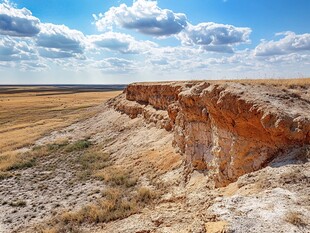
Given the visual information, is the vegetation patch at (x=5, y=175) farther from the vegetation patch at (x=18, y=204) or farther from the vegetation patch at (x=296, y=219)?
the vegetation patch at (x=296, y=219)

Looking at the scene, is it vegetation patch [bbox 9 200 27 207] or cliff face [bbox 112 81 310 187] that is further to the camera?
vegetation patch [bbox 9 200 27 207]

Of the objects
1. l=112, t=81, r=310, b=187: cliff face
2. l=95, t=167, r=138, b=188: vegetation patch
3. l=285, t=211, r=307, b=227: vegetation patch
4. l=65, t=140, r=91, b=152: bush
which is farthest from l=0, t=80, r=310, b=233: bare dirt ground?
l=112, t=81, r=310, b=187: cliff face

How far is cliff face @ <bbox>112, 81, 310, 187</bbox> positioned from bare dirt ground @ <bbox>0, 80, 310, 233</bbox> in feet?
2.45

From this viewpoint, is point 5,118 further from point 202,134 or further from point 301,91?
point 301,91

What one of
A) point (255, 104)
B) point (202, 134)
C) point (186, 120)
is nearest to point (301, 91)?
point (255, 104)

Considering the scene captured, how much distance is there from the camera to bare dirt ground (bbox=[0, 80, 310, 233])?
7816 millimetres

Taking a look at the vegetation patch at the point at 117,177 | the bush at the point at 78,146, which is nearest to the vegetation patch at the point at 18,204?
the vegetation patch at the point at 117,177

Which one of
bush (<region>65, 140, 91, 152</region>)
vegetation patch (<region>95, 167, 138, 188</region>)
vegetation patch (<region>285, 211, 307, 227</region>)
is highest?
vegetation patch (<region>285, 211, 307, 227</region>)

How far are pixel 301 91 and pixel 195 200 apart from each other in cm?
A: 753

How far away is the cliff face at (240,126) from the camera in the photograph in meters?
10.9

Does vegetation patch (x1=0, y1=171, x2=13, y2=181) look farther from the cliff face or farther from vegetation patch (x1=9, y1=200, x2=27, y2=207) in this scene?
the cliff face

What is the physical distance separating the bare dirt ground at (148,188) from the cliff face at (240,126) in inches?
29.4

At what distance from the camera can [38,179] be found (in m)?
23.7

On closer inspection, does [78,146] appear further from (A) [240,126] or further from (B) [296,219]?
(B) [296,219]
